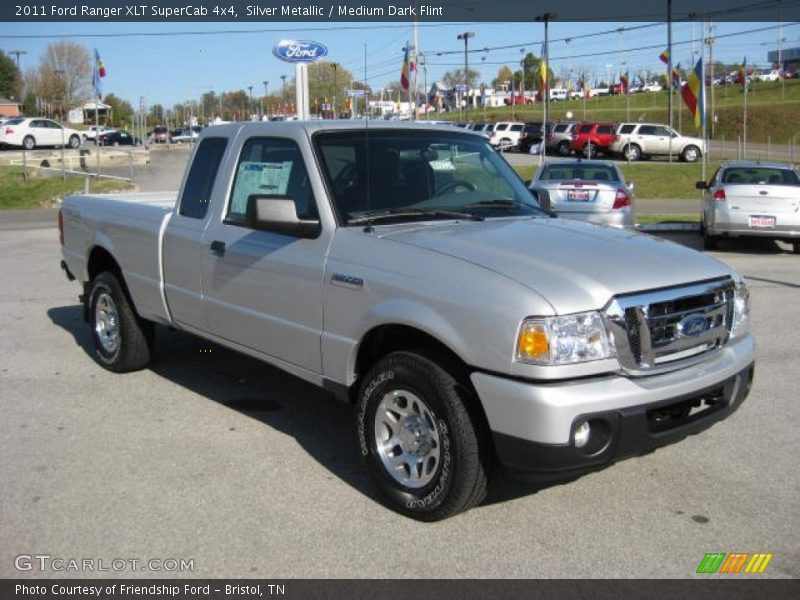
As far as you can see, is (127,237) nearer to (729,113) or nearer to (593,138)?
(593,138)

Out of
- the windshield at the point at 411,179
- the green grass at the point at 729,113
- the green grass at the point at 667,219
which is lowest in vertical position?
the green grass at the point at 667,219

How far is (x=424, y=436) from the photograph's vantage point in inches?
160

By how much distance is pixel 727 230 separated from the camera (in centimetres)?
1437

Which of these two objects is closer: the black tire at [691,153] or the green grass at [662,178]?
the green grass at [662,178]

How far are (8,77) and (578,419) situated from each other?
124 m

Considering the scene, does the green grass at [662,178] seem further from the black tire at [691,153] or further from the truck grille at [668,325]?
the truck grille at [668,325]

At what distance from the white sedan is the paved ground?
4180cm

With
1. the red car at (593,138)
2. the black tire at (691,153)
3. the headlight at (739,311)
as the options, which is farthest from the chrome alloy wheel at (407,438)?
the red car at (593,138)

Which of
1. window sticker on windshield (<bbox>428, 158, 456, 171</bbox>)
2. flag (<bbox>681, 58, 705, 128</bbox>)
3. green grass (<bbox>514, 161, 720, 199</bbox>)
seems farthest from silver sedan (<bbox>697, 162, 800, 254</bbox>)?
green grass (<bbox>514, 161, 720, 199</bbox>)

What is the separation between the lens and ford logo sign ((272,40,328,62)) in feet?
50.7

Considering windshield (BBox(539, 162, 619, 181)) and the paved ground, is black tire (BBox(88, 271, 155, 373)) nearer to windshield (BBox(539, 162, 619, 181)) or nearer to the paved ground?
the paved ground

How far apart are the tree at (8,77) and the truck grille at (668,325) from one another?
4707 inches

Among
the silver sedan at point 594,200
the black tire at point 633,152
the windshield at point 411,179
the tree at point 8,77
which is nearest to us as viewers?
the windshield at point 411,179

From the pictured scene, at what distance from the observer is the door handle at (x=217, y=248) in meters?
→ 5.25
